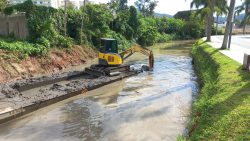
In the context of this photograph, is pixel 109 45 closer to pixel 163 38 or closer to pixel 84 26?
pixel 84 26

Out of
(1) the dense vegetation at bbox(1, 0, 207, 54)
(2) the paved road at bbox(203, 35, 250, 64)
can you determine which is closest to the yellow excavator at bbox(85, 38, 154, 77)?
(1) the dense vegetation at bbox(1, 0, 207, 54)

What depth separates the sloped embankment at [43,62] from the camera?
19.2 meters

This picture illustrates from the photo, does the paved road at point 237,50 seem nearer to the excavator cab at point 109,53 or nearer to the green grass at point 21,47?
the excavator cab at point 109,53

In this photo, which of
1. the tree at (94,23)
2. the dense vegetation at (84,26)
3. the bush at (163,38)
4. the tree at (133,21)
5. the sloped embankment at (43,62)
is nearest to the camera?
the sloped embankment at (43,62)

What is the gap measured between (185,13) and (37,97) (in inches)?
3138

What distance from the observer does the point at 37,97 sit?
1383 cm

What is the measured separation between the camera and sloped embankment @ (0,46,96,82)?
19186 millimetres

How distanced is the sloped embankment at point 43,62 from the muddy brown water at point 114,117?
6446 mm

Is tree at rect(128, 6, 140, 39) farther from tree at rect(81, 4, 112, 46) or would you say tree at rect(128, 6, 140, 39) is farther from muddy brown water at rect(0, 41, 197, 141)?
muddy brown water at rect(0, 41, 197, 141)

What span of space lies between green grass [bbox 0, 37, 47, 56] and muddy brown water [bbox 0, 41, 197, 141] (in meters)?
7.78

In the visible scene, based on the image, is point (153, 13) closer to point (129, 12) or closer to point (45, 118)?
point (129, 12)

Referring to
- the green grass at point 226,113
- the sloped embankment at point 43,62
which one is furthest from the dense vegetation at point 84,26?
the green grass at point 226,113

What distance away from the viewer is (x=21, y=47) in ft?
70.2

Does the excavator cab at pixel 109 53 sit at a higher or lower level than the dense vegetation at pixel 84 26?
lower
